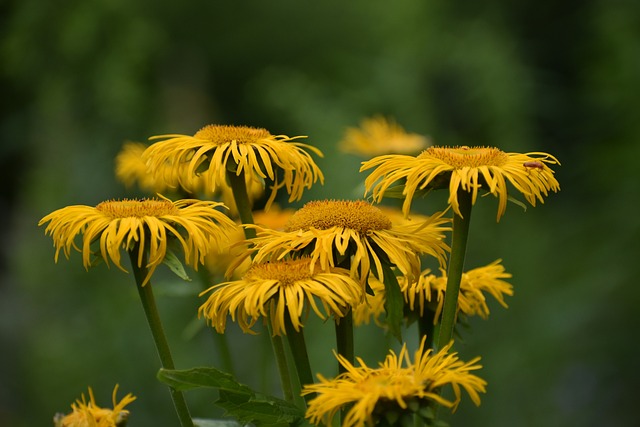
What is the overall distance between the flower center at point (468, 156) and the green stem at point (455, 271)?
3 cm

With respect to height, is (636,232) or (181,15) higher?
(181,15)

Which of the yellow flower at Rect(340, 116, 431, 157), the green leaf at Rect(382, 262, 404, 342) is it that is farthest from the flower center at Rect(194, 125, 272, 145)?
the yellow flower at Rect(340, 116, 431, 157)

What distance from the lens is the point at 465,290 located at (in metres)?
1.02

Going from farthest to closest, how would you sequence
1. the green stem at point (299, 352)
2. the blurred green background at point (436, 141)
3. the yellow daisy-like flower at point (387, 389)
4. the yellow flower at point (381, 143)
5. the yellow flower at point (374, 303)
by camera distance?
the blurred green background at point (436, 141)
the yellow flower at point (381, 143)
the yellow flower at point (374, 303)
the green stem at point (299, 352)
the yellow daisy-like flower at point (387, 389)

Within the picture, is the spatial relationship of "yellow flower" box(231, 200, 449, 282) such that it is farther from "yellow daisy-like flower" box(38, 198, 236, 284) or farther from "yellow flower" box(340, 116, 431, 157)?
"yellow flower" box(340, 116, 431, 157)

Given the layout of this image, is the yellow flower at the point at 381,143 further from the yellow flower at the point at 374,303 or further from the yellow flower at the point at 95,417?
the yellow flower at the point at 95,417

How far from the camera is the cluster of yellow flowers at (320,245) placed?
0.77m

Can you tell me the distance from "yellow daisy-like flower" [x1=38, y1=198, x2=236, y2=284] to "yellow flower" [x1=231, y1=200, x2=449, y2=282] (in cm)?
5

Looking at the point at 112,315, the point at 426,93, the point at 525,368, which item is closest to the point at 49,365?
the point at 112,315

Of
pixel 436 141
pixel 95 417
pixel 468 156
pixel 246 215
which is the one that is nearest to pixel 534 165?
pixel 468 156

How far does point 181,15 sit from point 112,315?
369 centimetres

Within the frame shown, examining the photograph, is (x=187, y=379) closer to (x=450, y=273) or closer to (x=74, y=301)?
(x=450, y=273)

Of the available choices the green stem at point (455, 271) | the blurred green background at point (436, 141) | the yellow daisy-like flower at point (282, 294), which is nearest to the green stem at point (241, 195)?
the yellow daisy-like flower at point (282, 294)

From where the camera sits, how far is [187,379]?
806 mm
